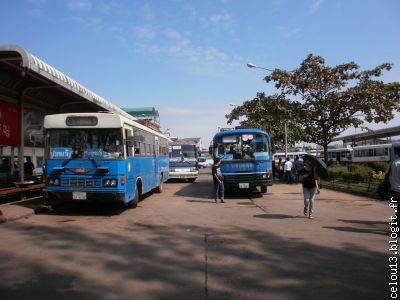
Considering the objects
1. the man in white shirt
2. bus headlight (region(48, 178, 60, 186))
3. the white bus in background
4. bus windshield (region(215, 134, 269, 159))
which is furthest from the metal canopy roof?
the white bus in background

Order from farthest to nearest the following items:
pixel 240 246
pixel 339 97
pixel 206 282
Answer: pixel 339 97
pixel 240 246
pixel 206 282

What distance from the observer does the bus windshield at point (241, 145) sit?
18156mm

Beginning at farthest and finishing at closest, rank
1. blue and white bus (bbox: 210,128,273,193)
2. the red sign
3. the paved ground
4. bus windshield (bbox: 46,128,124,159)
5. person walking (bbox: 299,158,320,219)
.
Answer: blue and white bus (bbox: 210,128,273,193) → the red sign → bus windshield (bbox: 46,128,124,159) → person walking (bbox: 299,158,320,219) → the paved ground

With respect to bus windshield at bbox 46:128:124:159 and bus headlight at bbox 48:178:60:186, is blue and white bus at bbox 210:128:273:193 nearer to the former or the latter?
bus windshield at bbox 46:128:124:159

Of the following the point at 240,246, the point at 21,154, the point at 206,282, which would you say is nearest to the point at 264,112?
the point at 21,154

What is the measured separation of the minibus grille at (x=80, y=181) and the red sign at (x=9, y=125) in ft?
15.0

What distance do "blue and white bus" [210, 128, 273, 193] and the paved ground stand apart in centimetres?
446

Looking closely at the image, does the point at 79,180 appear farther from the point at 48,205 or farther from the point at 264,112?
the point at 264,112

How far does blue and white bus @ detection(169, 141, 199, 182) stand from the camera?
30562mm

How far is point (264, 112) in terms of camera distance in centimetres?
3070

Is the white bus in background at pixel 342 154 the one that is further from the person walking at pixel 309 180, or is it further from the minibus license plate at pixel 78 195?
the minibus license plate at pixel 78 195

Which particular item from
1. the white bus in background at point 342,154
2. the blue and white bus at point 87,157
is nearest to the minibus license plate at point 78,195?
the blue and white bus at point 87,157

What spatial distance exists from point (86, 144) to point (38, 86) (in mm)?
4039

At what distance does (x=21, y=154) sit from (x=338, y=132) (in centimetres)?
1977
